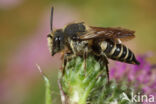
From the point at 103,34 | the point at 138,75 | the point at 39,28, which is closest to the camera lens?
the point at 103,34

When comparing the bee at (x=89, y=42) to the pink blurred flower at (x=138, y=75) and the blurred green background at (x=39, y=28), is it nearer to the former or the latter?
the pink blurred flower at (x=138, y=75)

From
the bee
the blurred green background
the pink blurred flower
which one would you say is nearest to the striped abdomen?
the bee

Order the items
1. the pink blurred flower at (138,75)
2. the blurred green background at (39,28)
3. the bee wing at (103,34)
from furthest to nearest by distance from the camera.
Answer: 1. the blurred green background at (39,28)
2. the pink blurred flower at (138,75)
3. the bee wing at (103,34)

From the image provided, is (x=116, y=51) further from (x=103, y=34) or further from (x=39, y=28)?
(x=39, y=28)

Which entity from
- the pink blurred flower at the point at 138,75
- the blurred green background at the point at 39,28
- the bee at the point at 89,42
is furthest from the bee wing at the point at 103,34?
the blurred green background at the point at 39,28

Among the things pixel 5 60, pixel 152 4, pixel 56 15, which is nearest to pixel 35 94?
pixel 5 60

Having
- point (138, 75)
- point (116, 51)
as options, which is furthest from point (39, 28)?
point (116, 51)

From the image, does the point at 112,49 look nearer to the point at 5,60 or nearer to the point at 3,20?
the point at 5,60
